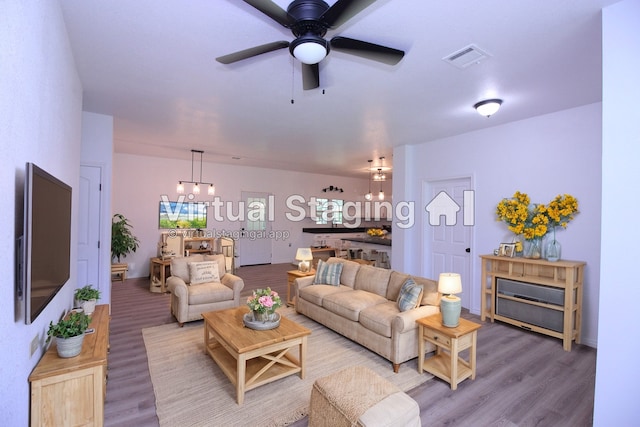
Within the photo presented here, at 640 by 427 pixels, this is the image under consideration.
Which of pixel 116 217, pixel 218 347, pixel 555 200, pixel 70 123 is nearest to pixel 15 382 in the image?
pixel 218 347

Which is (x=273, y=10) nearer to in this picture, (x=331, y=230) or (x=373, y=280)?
(x=373, y=280)

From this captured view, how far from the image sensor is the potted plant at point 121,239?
6.02m

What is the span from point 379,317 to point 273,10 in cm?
277

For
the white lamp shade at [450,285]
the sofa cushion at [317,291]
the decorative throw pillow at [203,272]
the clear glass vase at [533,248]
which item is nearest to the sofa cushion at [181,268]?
the decorative throw pillow at [203,272]

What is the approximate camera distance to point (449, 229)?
5.12 meters

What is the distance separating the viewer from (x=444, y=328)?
2732 millimetres

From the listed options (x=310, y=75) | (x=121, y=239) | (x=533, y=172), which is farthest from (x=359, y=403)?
(x=121, y=239)

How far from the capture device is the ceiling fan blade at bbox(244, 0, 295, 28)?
A: 5.14 ft

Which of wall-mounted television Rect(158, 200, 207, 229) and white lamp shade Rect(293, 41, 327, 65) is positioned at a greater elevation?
white lamp shade Rect(293, 41, 327, 65)

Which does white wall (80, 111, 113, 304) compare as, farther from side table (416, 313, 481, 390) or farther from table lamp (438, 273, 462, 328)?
table lamp (438, 273, 462, 328)

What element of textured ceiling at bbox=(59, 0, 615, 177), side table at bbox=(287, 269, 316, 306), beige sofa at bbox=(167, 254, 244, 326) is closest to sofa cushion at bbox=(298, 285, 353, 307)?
side table at bbox=(287, 269, 316, 306)

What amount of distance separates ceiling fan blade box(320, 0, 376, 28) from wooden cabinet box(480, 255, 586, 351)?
3.61 m

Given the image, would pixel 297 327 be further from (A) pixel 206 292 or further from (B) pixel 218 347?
(A) pixel 206 292

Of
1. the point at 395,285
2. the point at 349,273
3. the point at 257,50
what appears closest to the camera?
the point at 257,50
